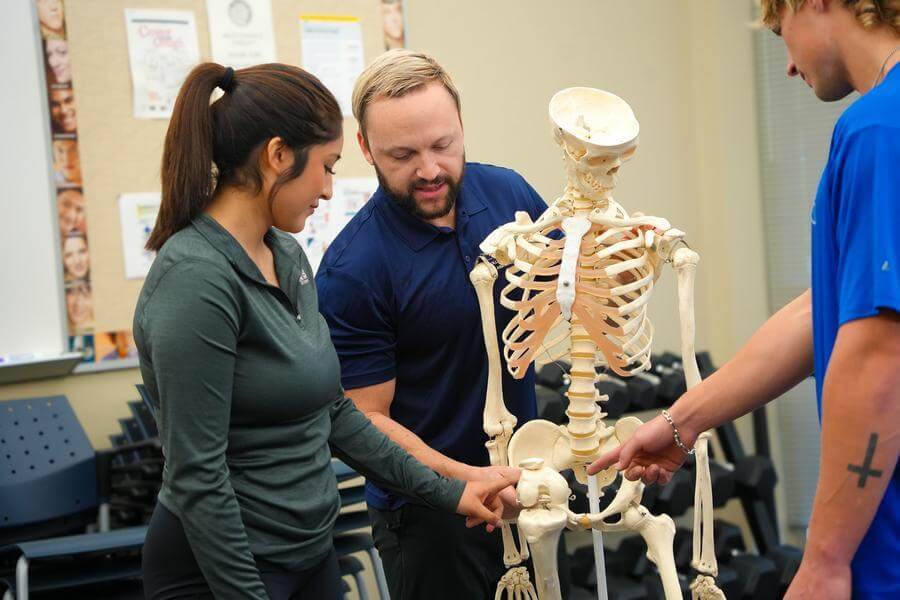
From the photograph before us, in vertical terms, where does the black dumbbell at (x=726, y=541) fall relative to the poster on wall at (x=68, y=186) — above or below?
below

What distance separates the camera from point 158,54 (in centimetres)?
314

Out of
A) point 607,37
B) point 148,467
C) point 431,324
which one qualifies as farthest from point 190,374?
point 607,37

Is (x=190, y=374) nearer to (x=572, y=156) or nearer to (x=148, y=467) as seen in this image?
(x=572, y=156)

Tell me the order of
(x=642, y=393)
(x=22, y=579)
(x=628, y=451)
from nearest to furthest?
1. (x=628, y=451)
2. (x=22, y=579)
3. (x=642, y=393)

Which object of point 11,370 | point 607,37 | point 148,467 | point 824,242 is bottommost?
point 148,467

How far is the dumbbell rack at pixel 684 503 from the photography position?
3.42m

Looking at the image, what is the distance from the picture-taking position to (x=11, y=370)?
2855 mm

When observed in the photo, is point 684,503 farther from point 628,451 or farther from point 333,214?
point 628,451

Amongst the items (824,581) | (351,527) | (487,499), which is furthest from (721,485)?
(824,581)

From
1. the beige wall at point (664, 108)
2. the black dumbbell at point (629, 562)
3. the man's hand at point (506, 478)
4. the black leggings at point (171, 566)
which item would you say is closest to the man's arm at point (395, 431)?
the man's hand at point (506, 478)

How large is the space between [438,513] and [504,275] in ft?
1.61

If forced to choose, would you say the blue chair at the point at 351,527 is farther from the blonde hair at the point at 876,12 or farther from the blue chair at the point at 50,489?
the blonde hair at the point at 876,12

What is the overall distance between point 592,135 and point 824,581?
93cm

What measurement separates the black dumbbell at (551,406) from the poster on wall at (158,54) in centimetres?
159
